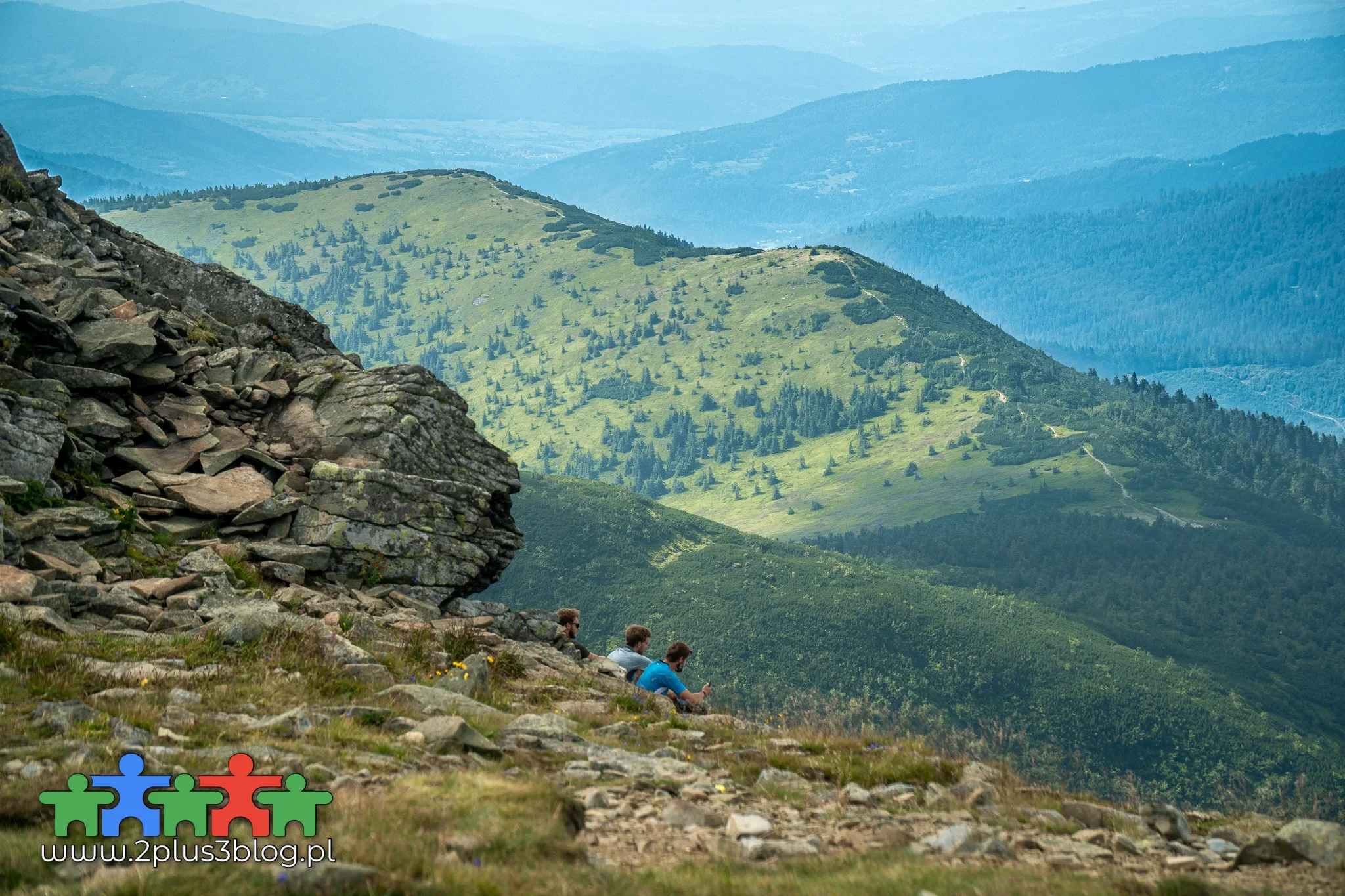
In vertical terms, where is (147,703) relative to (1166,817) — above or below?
above

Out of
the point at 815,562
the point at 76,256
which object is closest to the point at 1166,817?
the point at 76,256

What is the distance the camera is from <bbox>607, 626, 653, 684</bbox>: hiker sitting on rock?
21562mm

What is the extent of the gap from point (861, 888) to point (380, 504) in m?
15.9

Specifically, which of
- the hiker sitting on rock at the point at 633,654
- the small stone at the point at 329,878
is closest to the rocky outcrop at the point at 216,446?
the hiker sitting on rock at the point at 633,654

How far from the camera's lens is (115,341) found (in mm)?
22359

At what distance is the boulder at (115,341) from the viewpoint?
72.9 feet

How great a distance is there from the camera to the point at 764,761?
1399 centimetres

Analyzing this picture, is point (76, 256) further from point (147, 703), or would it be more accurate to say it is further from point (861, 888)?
point (861, 888)

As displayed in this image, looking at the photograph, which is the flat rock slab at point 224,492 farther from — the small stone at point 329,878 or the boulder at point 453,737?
the small stone at point 329,878

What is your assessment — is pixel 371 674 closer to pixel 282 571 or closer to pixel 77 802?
pixel 282 571

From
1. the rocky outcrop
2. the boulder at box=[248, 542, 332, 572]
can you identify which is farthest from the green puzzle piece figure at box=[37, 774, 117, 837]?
the boulder at box=[248, 542, 332, 572]

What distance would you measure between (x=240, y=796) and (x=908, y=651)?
6565 inches

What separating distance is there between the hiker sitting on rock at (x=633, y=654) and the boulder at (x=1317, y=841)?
12257 mm

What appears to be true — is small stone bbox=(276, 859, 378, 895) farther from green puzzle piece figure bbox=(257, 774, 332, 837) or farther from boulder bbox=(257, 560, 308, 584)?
boulder bbox=(257, 560, 308, 584)
